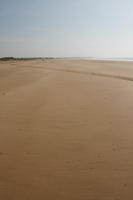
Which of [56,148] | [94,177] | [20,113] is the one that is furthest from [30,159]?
[20,113]

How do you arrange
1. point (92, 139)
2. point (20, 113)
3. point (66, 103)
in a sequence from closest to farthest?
point (92, 139)
point (20, 113)
point (66, 103)

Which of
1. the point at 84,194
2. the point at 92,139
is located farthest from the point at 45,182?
the point at 92,139

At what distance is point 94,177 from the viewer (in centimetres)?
361

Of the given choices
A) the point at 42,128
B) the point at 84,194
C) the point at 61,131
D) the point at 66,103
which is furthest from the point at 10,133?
the point at 66,103

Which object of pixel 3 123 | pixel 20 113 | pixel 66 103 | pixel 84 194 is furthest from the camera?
pixel 66 103

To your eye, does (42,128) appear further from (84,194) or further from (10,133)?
(84,194)

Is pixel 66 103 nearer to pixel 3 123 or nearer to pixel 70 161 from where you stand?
pixel 3 123

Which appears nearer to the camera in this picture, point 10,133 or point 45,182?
point 45,182

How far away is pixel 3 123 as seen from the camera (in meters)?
6.14

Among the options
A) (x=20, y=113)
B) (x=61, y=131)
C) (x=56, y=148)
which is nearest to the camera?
(x=56, y=148)

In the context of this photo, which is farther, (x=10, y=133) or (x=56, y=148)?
(x=10, y=133)

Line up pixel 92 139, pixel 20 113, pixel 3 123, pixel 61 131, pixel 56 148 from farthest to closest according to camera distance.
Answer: pixel 20 113 < pixel 3 123 < pixel 61 131 < pixel 92 139 < pixel 56 148

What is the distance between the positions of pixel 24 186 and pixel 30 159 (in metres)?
0.82

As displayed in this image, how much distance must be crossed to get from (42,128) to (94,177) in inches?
93.9
